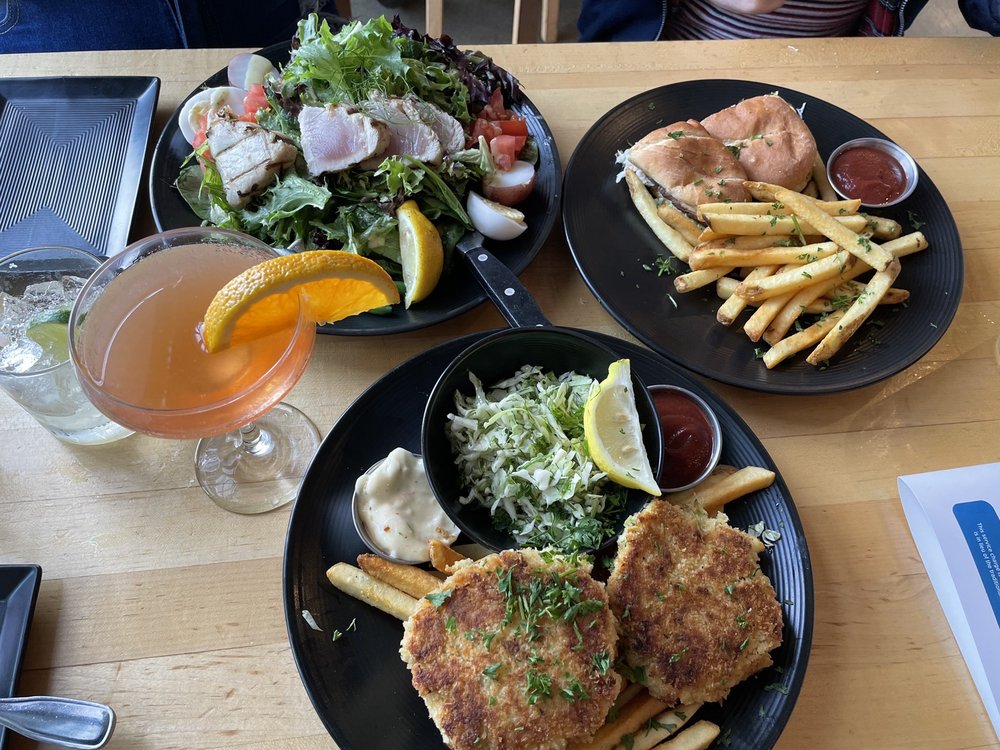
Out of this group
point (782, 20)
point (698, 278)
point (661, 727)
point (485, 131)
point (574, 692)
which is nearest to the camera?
point (574, 692)

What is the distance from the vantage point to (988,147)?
8.75 feet

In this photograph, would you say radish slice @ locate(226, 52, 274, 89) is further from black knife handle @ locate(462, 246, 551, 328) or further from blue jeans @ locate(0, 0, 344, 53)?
black knife handle @ locate(462, 246, 551, 328)

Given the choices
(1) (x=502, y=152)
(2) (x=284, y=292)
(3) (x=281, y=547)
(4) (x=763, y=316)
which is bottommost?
(3) (x=281, y=547)

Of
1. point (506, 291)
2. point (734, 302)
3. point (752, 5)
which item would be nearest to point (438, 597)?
point (506, 291)

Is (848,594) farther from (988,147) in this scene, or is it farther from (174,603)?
(988,147)

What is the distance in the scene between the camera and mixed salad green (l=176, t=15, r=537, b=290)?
2.11m

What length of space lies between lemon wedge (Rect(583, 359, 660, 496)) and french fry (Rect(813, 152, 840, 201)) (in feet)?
4.04

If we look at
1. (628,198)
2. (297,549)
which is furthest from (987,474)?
(297,549)

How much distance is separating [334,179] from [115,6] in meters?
1.39

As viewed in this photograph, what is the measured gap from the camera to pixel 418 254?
1.94 m

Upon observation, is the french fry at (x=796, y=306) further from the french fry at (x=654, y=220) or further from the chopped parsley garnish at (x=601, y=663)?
the chopped parsley garnish at (x=601, y=663)

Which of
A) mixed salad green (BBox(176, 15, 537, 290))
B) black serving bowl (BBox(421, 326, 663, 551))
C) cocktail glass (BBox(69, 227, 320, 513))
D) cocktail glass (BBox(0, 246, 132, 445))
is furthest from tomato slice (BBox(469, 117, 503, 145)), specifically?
cocktail glass (BBox(0, 246, 132, 445))

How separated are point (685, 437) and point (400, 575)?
0.79 meters

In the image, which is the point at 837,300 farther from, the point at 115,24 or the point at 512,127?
the point at 115,24
